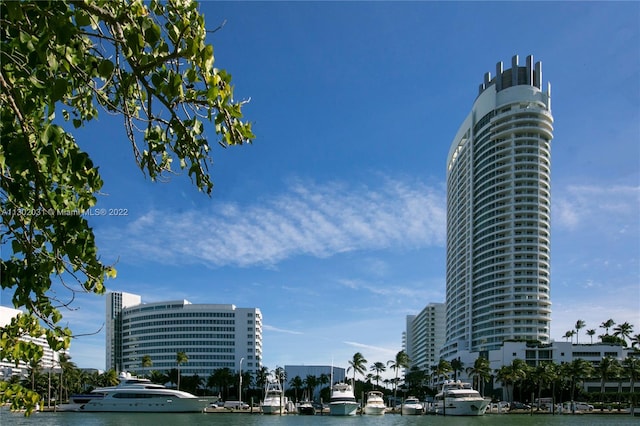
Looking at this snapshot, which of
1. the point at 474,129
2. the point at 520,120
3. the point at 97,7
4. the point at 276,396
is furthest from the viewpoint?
the point at 474,129

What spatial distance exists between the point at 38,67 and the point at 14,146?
46 centimetres

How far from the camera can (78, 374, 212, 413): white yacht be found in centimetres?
9350

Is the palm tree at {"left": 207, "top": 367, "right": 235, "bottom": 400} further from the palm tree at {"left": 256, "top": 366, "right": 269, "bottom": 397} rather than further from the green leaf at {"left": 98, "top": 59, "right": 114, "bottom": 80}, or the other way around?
A: the green leaf at {"left": 98, "top": 59, "right": 114, "bottom": 80}

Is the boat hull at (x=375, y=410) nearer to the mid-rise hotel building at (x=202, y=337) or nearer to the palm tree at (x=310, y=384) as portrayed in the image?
the palm tree at (x=310, y=384)

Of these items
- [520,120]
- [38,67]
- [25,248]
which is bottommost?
[25,248]

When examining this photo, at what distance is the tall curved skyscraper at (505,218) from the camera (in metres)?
137

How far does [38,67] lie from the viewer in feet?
11.0

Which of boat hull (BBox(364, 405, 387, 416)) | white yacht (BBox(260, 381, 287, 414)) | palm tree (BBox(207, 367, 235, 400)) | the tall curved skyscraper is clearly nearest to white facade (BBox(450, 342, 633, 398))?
the tall curved skyscraper

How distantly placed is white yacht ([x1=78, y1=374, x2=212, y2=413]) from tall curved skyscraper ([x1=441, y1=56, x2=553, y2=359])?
72.3 meters

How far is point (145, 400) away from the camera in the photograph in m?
94.1

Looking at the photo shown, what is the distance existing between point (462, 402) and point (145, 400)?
47.9 metres

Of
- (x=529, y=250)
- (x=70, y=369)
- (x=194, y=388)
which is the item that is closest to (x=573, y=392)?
(x=529, y=250)

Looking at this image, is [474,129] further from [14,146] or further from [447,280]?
[14,146]

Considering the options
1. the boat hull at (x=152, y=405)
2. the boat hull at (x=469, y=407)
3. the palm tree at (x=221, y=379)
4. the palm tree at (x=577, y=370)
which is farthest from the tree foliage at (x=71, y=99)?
the palm tree at (x=221, y=379)
